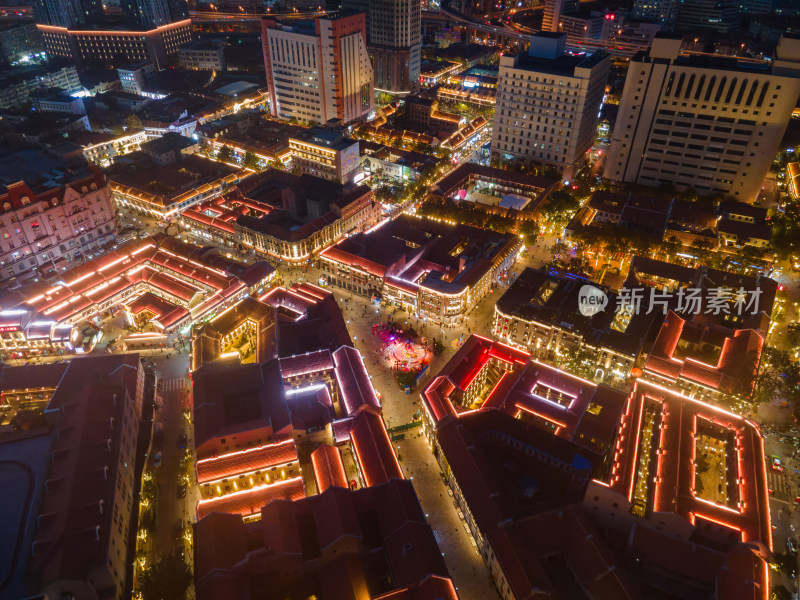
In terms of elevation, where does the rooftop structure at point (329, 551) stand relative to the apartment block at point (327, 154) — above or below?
below

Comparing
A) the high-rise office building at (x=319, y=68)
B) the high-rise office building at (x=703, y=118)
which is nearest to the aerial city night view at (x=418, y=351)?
the high-rise office building at (x=703, y=118)

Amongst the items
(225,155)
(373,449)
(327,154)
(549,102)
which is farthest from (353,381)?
(225,155)

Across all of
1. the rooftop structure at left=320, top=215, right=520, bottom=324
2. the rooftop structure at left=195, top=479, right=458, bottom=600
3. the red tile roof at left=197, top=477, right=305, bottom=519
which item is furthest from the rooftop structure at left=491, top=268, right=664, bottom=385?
the red tile roof at left=197, top=477, right=305, bottom=519

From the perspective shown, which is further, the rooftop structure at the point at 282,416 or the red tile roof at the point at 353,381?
the red tile roof at the point at 353,381

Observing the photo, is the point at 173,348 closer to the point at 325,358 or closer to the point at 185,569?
the point at 325,358

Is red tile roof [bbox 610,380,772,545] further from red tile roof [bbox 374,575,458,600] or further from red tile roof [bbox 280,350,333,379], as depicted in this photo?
red tile roof [bbox 280,350,333,379]

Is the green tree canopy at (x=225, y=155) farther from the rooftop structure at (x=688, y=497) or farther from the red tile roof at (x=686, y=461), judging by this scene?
the rooftop structure at (x=688, y=497)

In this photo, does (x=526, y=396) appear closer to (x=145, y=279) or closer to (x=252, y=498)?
(x=252, y=498)
